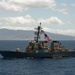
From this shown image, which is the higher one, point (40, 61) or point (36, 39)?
point (36, 39)

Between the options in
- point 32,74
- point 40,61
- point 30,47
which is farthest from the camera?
point 30,47

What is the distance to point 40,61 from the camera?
9831 cm

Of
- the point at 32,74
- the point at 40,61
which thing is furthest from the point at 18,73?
the point at 40,61

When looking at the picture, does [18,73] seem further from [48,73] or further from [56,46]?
[56,46]

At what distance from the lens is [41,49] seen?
104000 mm

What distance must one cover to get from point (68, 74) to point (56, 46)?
38.0 metres

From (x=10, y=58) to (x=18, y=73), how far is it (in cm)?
3500

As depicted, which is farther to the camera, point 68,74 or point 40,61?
point 40,61

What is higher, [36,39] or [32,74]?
[36,39]

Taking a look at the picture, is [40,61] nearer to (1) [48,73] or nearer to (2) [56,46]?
(2) [56,46]

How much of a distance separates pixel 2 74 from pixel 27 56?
1405 inches

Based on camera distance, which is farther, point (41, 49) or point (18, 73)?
point (41, 49)

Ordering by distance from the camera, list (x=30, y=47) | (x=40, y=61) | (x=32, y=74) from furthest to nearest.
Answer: (x=30, y=47) → (x=40, y=61) → (x=32, y=74)

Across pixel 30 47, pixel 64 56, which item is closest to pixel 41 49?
pixel 30 47
